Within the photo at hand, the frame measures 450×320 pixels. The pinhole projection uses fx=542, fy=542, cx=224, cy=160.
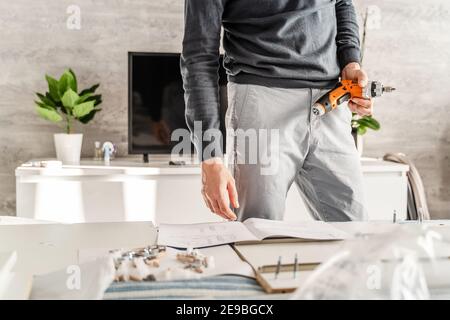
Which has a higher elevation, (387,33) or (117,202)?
(387,33)

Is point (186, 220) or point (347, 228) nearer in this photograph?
point (347, 228)

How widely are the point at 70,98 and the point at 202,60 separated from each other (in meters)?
1.45

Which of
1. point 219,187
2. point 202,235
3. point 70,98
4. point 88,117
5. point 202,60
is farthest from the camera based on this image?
point 88,117

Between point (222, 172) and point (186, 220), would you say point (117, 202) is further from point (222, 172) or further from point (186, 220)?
point (222, 172)

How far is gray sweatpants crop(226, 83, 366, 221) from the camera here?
1.25 metres

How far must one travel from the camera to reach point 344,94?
4.14 feet

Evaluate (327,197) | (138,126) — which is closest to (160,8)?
(138,126)

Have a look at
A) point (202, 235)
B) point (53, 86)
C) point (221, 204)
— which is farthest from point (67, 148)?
point (202, 235)

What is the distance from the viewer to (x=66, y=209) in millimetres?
2375

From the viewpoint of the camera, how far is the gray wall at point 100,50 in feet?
8.89

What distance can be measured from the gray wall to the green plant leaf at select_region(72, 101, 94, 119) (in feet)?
0.81

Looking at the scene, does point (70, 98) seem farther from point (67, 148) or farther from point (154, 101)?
point (154, 101)

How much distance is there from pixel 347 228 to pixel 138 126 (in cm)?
183

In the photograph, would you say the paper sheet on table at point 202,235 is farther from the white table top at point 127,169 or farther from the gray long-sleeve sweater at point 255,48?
the white table top at point 127,169
